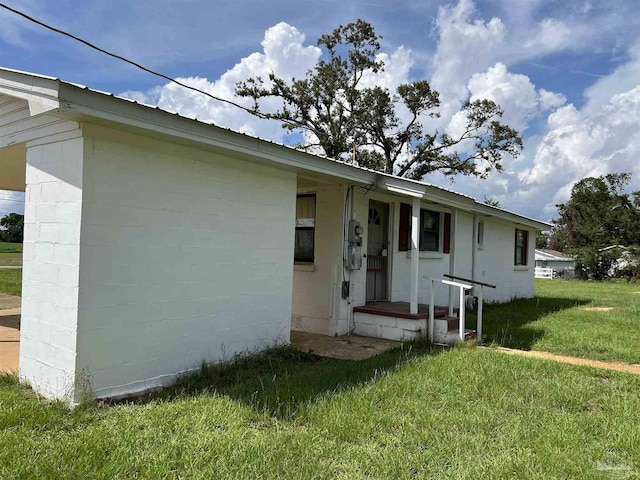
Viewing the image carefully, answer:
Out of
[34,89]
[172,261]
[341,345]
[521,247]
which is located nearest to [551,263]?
[521,247]

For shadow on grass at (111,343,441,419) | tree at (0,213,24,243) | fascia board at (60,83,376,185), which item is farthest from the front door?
tree at (0,213,24,243)

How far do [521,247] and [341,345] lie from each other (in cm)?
1087

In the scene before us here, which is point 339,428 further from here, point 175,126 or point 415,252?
point 415,252

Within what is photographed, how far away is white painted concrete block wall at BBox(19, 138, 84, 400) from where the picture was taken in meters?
4.22

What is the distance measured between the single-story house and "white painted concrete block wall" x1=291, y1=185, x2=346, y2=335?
58 cm

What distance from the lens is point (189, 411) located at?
13.1ft

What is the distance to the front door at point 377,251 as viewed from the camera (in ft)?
29.0

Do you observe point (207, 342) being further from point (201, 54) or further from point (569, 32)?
point (569, 32)

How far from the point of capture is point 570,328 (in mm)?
9008

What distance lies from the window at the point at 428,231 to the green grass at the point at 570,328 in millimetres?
1938

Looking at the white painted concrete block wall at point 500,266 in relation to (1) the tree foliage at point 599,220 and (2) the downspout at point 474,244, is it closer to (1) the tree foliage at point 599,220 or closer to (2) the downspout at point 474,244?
(2) the downspout at point 474,244

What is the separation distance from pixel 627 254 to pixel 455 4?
77.0 feet

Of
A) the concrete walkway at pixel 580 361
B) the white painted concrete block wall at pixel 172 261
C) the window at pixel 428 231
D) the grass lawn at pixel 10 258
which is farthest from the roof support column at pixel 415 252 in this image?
the grass lawn at pixel 10 258

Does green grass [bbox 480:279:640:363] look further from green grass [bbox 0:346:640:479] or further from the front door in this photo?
the front door
